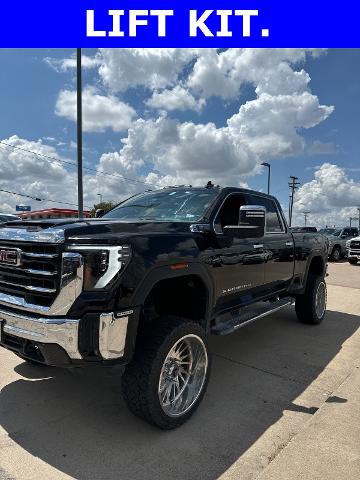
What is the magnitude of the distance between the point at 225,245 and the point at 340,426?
1756mm

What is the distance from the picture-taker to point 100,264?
2.65 meters

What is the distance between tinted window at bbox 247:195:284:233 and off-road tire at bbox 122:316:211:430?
7.91ft

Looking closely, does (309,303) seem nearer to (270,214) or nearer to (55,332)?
(270,214)

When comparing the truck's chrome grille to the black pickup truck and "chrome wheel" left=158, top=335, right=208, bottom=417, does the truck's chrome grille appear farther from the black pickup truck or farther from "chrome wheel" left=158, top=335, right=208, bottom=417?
"chrome wheel" left=158, top=335, right=208, bottom=417

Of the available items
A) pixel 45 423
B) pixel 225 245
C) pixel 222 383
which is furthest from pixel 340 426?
pixel 45 423

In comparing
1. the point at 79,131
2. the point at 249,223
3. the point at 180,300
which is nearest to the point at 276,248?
the point at 249,223

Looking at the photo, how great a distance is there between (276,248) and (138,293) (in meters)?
2.69

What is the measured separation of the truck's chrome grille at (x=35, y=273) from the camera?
8.78 ft

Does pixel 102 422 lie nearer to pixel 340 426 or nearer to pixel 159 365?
pixel 159 365

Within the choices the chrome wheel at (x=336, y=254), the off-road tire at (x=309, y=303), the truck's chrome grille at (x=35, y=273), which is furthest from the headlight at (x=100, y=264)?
the chrome wheel at (x=336, y=254)

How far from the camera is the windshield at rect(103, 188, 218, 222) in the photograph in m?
3.99

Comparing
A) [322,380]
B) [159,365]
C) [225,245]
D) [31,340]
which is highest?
[225,245]

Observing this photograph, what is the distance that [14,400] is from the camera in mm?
3459

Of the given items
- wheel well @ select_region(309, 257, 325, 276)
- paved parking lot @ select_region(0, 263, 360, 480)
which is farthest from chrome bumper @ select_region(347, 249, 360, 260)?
paved parking lot @ select_region(0, 263, 360, 480)
